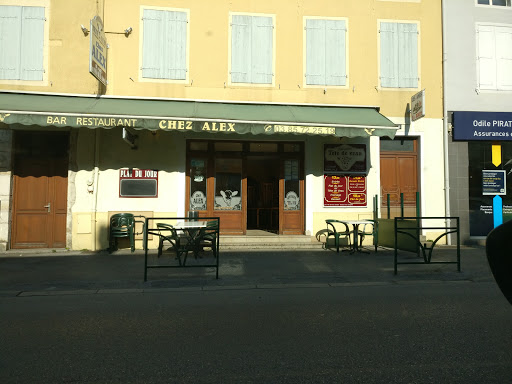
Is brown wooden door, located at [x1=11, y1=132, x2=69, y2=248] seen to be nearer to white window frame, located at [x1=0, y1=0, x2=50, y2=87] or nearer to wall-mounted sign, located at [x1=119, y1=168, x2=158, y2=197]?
white window frame, located at [x1=0, y1=0, x2=50, y2=87]

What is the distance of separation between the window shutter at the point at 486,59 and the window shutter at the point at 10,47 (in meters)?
12.1

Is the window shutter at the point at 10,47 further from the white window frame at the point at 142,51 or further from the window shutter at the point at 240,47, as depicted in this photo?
the window shutter at the point at 240,47

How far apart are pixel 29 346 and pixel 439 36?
11.5m

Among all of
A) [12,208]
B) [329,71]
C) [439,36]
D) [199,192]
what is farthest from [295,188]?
[12,208]

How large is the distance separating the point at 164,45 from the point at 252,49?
2291 mm

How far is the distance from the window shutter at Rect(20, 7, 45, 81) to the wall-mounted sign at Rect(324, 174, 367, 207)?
25.6 feet

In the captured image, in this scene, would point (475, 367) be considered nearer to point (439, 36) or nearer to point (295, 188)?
point (295, 188)

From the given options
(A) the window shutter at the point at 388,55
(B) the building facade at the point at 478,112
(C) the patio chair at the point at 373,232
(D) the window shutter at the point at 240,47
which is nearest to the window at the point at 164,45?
(D) the window shutter at the point at 240,47

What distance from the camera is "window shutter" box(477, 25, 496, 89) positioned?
1045 cm

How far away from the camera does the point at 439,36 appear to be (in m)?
10.4

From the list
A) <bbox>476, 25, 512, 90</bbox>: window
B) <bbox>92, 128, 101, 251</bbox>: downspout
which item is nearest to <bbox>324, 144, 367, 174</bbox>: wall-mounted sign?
<bbox>476, 25, 512, 90</bbox>: window

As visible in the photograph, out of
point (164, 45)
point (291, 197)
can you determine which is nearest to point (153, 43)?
point (164, 45)

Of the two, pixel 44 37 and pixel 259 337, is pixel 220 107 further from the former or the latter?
pixel 259 337

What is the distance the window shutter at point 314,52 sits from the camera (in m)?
10.1
